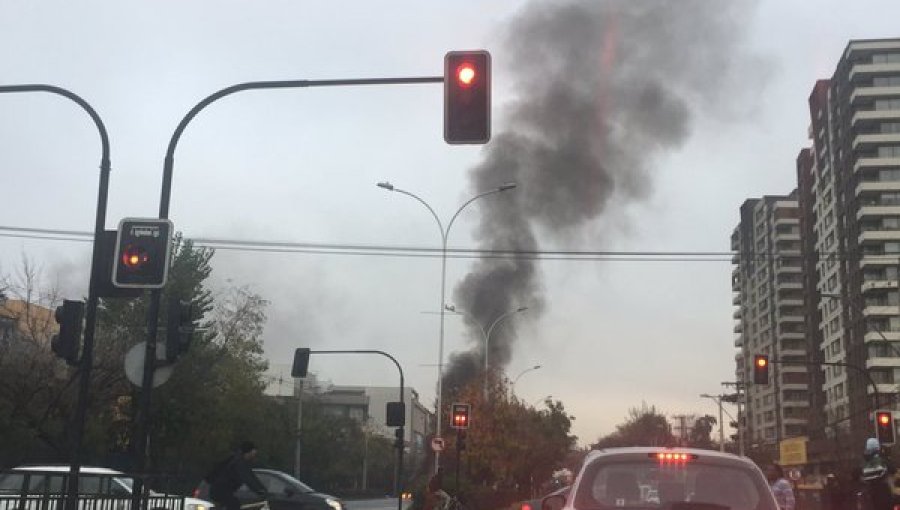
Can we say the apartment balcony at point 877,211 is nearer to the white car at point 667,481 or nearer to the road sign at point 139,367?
the road sign at point 139,367

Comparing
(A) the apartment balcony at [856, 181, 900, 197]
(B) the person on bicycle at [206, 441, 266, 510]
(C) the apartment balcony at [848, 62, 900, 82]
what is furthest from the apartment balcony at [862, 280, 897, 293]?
(B) the person on bicycle at [206, 441, 266, 510]

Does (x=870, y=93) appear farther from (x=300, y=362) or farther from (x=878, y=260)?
(x=300, y=362)

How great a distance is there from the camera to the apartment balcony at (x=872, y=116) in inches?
3622

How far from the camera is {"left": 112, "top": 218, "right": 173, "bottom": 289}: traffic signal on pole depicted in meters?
11.6

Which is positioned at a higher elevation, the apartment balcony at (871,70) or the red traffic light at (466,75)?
the apartment balcony at (871,70)

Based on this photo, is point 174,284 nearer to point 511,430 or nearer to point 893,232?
point 511,430

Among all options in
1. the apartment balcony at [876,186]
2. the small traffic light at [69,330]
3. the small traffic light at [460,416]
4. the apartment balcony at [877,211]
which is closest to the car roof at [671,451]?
the small traffic light at [69,330]

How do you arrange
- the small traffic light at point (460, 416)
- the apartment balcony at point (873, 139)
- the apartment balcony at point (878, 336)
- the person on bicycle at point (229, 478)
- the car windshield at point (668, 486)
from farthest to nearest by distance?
the apartment balcony at point (873, 139) → the apartment balcony at point (878, 336) → the small traffic light at point (460, 416) → the person on bicycle at point (229, 478) → the car windshield at point (668, 486)

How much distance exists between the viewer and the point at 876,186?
9238 centimetres

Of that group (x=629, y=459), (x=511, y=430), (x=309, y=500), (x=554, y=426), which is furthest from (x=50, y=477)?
(x=554, y=426)

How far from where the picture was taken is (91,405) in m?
29.6

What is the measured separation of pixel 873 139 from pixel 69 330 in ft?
310

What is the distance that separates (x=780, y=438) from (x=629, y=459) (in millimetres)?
126320

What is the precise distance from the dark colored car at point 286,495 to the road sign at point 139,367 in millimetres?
6966
